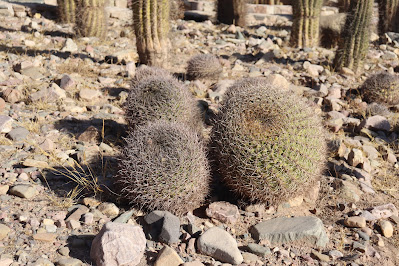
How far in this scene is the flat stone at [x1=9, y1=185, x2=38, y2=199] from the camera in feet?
12.7

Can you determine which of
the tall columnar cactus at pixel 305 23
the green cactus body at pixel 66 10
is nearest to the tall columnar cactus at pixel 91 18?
the green cactus body at pixel 66 10

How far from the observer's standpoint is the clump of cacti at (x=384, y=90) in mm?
7043

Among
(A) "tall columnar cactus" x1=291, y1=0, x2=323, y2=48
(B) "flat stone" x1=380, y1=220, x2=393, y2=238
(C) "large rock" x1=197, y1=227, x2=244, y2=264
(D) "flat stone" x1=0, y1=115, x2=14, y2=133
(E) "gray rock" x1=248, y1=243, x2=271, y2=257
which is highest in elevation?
(A) "tall columnar cactus" x1=291, y1=0, x2=323, y2=48

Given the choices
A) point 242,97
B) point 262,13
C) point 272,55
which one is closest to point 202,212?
point 242,97

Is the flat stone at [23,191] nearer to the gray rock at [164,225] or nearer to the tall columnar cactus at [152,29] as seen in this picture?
the gray rock at [164,225]

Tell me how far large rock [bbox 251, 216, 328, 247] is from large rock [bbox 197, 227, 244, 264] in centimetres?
35

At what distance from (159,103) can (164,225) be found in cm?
171

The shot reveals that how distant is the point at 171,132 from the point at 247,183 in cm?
81

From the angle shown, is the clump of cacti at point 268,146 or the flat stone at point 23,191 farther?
the flat stone at point 23,191

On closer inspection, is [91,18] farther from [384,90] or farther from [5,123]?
[384,90]

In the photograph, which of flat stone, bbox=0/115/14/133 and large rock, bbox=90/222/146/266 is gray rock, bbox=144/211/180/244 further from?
flat stone, bbox=0/115/14/133

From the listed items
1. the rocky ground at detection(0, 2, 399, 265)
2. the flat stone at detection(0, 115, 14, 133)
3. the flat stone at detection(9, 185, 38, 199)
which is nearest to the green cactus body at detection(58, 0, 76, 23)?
the rocky ground at detection(0, 2, 399, 265)

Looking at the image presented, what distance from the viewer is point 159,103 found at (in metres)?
4.81

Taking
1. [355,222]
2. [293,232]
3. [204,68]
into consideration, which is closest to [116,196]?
[293,232]
